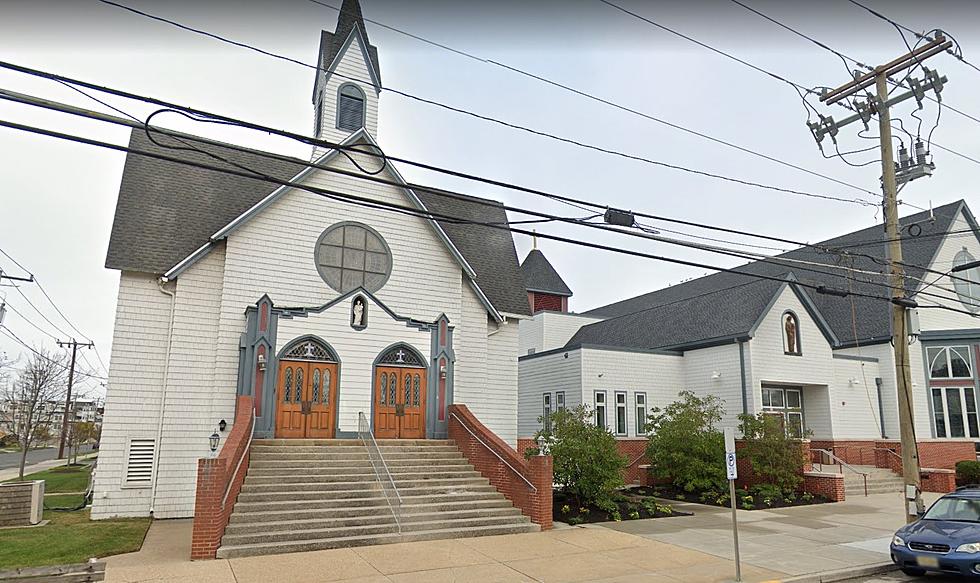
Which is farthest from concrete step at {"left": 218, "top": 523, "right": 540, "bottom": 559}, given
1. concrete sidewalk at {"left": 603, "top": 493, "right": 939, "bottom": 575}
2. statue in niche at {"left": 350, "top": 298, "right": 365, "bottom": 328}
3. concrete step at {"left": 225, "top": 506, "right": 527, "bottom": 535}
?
statue in niche at {"left": 350, "top": 298, "right": 365, "bottom": 328}

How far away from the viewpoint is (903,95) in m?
15.0

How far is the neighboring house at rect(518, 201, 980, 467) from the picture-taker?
24.4 m

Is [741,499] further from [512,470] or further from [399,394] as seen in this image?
[399,394]

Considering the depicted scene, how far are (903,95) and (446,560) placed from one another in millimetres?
14063

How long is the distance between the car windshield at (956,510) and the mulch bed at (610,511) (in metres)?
6.23

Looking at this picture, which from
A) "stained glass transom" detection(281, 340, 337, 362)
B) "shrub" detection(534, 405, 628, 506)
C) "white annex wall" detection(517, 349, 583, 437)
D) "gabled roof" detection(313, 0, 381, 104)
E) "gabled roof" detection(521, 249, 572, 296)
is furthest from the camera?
"gabled roof" detection(521, 249, 572, 296)

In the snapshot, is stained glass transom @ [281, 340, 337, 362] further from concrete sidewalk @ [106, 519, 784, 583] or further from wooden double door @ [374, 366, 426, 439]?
concrete sidewalk @ [106, 519, 784, 583]

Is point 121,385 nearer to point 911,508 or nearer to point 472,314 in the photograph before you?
point 472,314

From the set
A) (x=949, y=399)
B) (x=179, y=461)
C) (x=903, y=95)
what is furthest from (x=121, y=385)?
(x=949, y=399)

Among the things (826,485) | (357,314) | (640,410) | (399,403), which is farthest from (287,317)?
(826,485)

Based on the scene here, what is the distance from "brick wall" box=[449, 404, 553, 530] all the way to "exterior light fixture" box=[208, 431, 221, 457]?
236 inches

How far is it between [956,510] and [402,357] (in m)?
12.7

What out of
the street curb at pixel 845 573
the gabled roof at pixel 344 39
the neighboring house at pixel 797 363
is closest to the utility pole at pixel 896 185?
the street curb at pixel 845 573

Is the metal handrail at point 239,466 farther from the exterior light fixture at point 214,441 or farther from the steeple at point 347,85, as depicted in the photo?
the steeple at point 347,85
